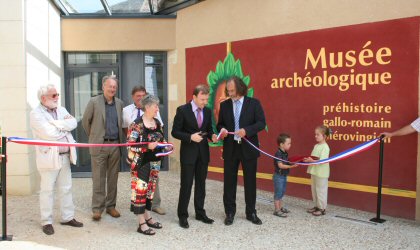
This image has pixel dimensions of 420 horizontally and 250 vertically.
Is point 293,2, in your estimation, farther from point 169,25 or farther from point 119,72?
point 119,72

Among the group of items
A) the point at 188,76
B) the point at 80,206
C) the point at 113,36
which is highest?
the point at 113,36

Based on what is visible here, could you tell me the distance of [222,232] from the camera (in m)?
4.96

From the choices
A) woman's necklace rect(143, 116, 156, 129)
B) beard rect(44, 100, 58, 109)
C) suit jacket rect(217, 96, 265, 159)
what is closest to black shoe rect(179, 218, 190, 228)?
suit jacket rect(217, 96, 265, 159)

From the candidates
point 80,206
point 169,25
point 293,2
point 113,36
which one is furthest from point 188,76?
point 80,206

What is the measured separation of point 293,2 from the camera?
21.7 ft

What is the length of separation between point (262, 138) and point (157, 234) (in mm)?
2896

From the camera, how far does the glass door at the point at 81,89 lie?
8828mm

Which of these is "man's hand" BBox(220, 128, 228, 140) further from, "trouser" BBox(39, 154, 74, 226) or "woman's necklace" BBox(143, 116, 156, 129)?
"trouser" BBox(39, 154, 74, 226)

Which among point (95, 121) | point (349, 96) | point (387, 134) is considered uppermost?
point (349, 96)

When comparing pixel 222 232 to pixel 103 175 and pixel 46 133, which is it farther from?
pixel 46 133

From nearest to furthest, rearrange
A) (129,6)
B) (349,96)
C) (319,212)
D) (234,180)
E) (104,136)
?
(234,180), (104,136), (319,212), (349,96), (129,6)

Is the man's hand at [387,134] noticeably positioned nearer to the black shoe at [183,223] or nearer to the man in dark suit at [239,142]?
the man in dark suit at [239,142]

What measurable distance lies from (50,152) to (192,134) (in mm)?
1598

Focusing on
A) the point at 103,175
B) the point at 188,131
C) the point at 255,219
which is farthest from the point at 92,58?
the point at 255,219
